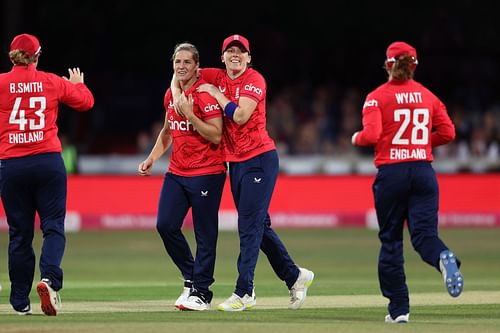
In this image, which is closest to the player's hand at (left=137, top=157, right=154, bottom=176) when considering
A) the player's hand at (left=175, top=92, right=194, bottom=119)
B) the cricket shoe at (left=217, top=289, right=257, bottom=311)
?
the player's hand at (left=175, top=92, right=194, bottom=119)

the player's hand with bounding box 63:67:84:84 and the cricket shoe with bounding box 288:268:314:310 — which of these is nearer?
the player's hand with bounding box 63:67:84:84

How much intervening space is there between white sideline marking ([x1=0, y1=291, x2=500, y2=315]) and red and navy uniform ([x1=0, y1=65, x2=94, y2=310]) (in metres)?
0.53

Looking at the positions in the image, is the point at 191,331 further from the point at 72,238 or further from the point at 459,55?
the point at 459,55

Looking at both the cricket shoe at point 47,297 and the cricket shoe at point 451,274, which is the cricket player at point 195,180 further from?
the cricket shoe at point 451,274

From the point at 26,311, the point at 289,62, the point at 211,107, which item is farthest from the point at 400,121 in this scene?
the point at 289,62

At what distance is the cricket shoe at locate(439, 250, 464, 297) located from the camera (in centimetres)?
880

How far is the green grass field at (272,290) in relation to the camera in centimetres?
895

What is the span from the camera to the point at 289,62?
1056 inches

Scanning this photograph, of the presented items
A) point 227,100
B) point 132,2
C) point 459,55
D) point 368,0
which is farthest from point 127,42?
point 227,100

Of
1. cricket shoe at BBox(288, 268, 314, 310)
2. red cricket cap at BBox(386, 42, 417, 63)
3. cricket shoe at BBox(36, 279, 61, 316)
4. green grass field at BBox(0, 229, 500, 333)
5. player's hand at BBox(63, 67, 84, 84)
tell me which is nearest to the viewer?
green grass field at BBox(0, 229, 500, 333)

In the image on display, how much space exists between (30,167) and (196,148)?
1427 mm

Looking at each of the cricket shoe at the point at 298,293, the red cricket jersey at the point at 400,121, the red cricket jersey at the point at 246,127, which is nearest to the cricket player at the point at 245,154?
the red cricket jersey at the point at 246,127

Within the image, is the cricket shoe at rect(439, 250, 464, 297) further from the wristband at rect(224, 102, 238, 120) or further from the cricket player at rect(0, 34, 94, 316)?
the cricket player at rect(0, 34, 94, 316)

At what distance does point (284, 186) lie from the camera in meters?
21.7
